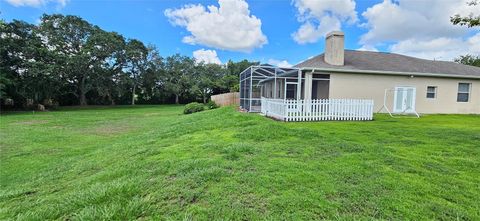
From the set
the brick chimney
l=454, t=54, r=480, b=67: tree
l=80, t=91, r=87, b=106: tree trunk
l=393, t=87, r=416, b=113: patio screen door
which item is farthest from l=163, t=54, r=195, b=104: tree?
l=454, t=54, r=480, b=67: tree

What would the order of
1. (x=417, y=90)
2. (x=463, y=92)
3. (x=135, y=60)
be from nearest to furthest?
(x=417, y=90)
(x=463, y=92)
(x=135, y=60)

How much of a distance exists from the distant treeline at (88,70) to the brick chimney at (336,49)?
17610mm

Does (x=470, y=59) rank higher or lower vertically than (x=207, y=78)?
higher

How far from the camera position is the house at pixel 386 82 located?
13.9 m

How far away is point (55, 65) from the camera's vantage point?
960 inches

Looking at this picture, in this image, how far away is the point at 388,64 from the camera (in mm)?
15203

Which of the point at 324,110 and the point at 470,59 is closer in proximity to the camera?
the point at 324,110

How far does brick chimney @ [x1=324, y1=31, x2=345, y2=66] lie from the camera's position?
14.3 meters

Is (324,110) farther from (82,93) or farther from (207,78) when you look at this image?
(207,78)

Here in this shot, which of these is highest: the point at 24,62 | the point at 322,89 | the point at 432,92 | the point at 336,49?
the point at 24,62

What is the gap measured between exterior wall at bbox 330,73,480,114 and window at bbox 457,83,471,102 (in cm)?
18

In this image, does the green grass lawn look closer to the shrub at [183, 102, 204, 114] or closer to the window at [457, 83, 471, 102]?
the window at [457, 83, 471, 102]

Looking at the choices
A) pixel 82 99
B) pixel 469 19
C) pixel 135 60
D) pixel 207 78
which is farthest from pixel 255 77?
pixel 82 99

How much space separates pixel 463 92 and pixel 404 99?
13.6ft
